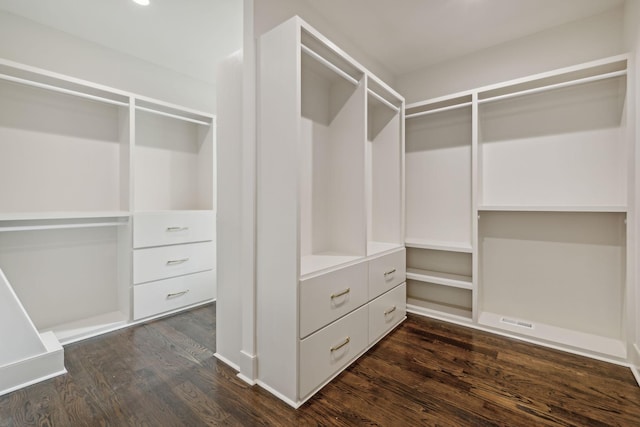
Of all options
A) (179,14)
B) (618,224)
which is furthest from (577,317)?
(179,14)

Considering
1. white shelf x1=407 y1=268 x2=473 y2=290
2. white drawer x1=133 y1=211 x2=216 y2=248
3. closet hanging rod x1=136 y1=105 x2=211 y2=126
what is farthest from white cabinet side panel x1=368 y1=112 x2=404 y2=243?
closet hanging rod x1=136 y1=105 x2=211 y2=126

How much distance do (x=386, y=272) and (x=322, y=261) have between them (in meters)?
0.71

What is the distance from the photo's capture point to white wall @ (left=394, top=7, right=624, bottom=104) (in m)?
2.16

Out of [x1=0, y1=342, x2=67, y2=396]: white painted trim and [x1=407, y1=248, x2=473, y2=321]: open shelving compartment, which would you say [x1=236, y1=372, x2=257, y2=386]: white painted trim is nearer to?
[x1=0, y1=342, x2=67, y2=396]: white painted trim

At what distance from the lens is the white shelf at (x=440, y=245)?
2531 millimetres

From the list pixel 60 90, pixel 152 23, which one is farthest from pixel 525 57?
pixel 60 90

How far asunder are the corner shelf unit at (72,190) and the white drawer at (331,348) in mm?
1891

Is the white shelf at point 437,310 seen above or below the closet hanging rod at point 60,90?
below

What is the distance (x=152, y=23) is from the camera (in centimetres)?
236

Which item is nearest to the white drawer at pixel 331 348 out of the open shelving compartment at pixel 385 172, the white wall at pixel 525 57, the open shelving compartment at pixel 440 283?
the open shelving compartment at pixel 385 172

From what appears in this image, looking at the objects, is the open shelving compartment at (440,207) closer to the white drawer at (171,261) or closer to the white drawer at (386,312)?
the white drawer at (386,312)

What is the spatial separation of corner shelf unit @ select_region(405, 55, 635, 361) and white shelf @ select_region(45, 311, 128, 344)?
109 inches

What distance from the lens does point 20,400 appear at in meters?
1.55

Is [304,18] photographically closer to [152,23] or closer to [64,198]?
[152,23]
